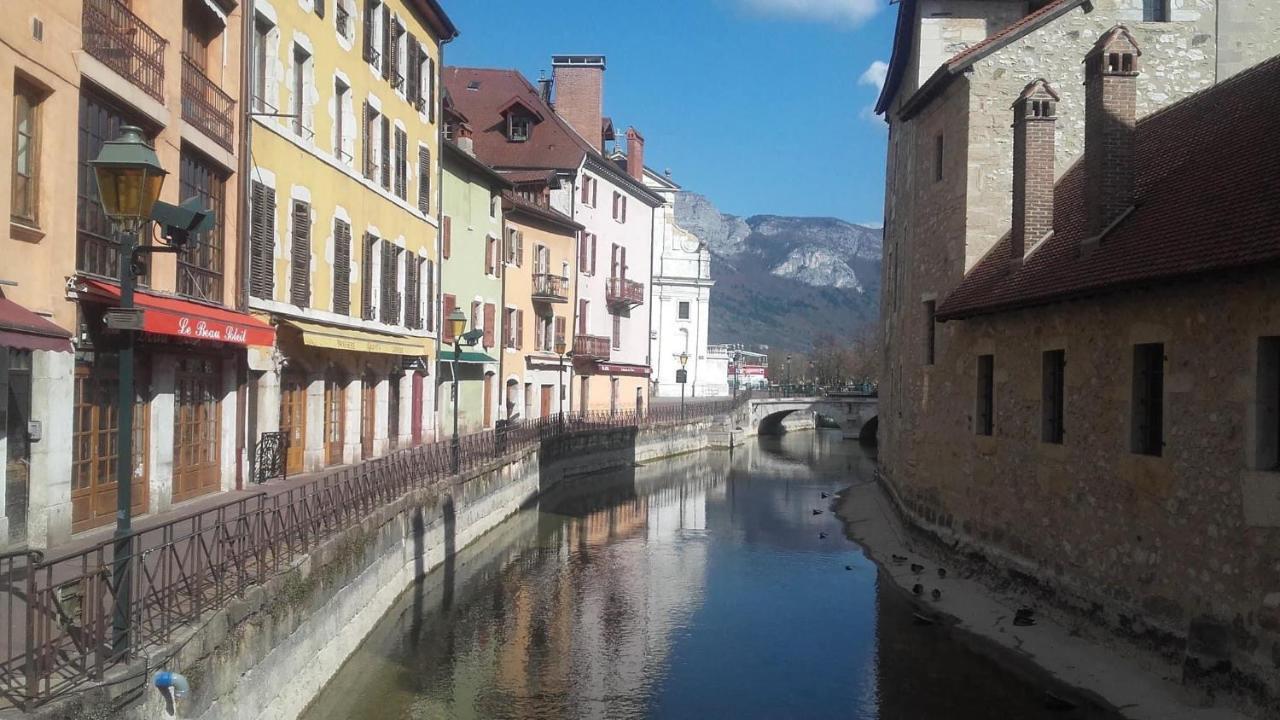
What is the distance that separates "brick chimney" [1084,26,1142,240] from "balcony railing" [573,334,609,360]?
31.0 m

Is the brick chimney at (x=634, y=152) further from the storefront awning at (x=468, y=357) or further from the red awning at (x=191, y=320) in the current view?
the red awning at (x=191, y=320)

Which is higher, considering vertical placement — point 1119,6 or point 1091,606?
point 1119,6

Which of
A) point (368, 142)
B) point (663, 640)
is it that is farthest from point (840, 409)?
point (663, 640)

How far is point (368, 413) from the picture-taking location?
25.3 m

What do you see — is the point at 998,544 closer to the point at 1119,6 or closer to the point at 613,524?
the point at 1119,6

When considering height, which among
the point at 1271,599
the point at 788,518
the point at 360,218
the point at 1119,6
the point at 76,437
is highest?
the point at 1119,6

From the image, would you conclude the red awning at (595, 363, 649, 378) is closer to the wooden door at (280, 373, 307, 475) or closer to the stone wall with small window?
the wooden door at (280, 373, 307, 475)

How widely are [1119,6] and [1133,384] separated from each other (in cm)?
965

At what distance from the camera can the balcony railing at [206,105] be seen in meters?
15.4

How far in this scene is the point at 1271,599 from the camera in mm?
10141

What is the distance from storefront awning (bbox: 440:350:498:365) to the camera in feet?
102

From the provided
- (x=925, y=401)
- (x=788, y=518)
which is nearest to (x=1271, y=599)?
(x=925, y=401)

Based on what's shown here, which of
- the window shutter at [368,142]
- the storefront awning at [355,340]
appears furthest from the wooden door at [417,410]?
the window shutter at [368,142]

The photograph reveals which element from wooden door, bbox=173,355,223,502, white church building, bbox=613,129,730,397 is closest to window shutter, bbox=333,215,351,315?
wooden door, bbox=173,355,223,502
